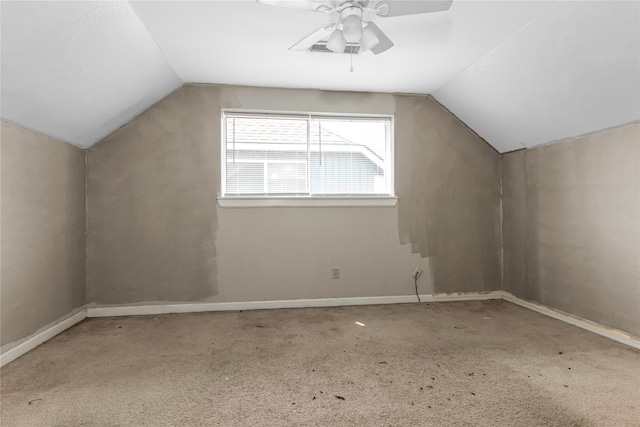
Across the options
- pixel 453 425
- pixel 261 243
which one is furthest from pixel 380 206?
pixel 453 425

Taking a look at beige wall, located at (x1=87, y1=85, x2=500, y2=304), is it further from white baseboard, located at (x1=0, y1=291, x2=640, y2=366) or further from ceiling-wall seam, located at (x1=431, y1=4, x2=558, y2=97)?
ceiling-wall seam, located at (x1=431, y1=4, x2=558, y2=97)

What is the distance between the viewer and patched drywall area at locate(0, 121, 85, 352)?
2.17 meters

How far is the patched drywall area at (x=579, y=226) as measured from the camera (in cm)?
245

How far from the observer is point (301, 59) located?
274cm

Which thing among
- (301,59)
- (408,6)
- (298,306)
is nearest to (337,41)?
(408,6)

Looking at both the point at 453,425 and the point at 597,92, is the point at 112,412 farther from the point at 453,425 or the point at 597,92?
the point at 597,92

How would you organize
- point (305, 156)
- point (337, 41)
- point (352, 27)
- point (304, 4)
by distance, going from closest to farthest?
point (304, 4) → point (352, 27) → point (337, 41) → point (305, 156)

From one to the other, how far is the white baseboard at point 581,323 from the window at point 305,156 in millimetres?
1746

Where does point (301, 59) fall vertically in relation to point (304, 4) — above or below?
above

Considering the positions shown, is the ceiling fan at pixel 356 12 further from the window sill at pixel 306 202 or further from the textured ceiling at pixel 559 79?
the window sill at pixel 306 202

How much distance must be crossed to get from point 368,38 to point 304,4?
1.47 ft

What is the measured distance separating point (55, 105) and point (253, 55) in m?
1.44

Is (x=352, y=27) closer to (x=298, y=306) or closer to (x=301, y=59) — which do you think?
(x=301, y=59)

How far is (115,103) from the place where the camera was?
2766 millimetres
